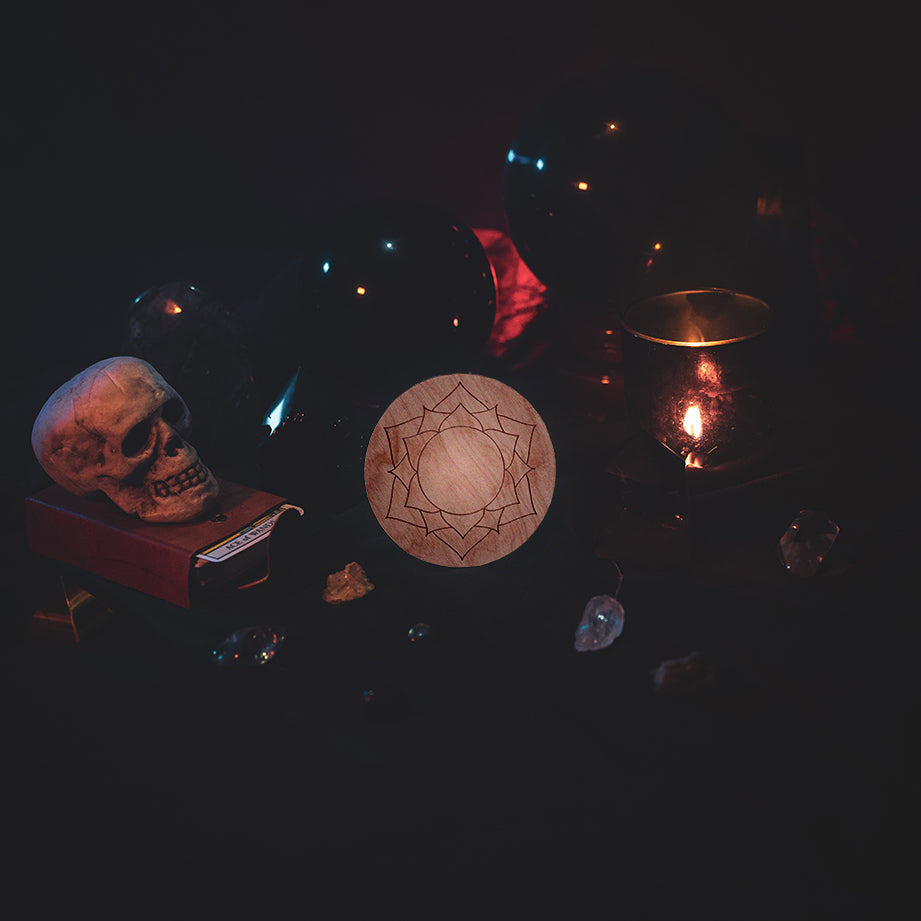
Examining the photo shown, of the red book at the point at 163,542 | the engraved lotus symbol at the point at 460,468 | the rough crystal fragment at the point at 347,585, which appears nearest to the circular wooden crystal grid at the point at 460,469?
the engraved lotus symbol at the point at 460,468

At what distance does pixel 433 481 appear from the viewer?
Answer: 1531mm

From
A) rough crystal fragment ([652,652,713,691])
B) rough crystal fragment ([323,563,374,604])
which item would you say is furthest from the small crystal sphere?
rough crystal fragment ([652,652,713,691])

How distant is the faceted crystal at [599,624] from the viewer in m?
1.42

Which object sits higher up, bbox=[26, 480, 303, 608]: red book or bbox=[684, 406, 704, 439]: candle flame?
bbox=[684, 406, 704, 439]: candle flame

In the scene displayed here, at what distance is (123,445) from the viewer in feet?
5.32

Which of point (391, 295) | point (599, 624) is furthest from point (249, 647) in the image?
point (391, 295)

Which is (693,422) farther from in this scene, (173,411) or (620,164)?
(173,411)

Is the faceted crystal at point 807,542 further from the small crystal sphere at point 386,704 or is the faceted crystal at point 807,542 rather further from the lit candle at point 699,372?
the small crystal sphere at point 386,704

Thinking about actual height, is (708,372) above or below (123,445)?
above

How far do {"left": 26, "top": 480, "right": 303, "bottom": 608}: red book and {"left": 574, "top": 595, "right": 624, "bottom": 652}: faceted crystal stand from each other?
62 centimetres

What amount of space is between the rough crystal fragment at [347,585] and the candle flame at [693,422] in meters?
0.74

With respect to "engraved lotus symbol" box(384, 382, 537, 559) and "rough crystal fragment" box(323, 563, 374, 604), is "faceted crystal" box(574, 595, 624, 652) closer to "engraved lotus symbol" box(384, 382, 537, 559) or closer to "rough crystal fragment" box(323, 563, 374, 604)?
"engraved lotus symbol" box(384, 382, 537, 559)

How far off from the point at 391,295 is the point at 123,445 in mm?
692

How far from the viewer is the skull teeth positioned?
167 centimetres
